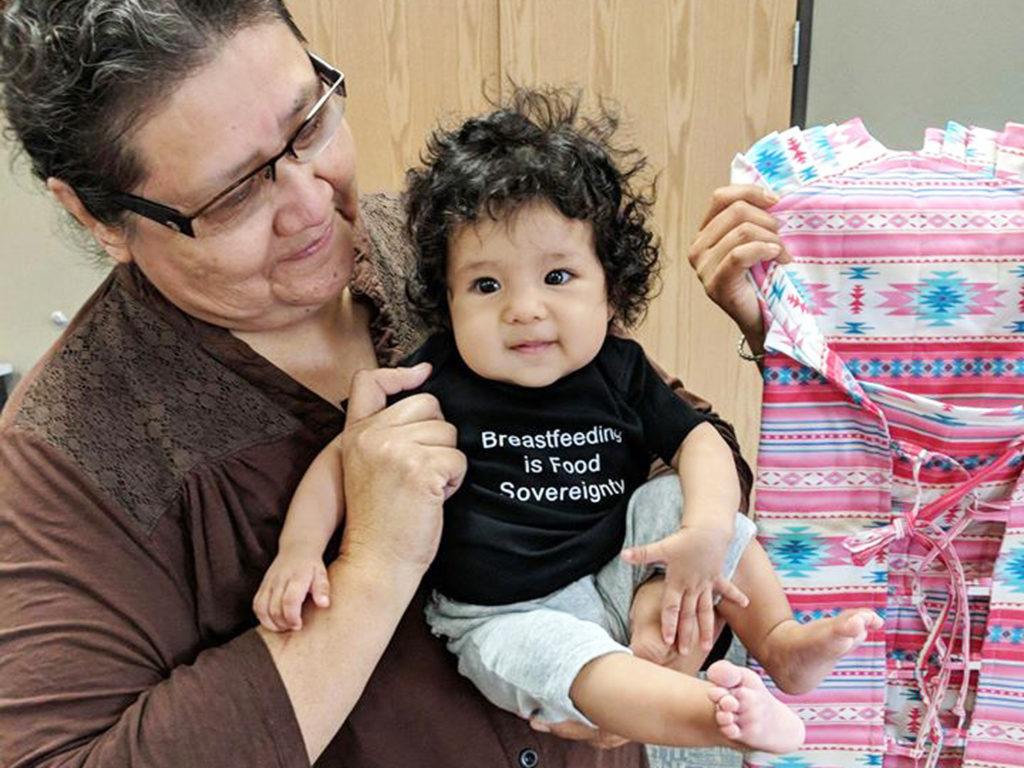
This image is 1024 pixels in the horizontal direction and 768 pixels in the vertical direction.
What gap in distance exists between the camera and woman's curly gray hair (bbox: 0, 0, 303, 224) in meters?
0.89

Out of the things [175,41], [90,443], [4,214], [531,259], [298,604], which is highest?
[175,41]

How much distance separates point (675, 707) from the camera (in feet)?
2.91

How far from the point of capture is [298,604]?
93cm

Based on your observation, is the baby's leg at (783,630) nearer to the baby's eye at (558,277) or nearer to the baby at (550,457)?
the baby at (550,457)

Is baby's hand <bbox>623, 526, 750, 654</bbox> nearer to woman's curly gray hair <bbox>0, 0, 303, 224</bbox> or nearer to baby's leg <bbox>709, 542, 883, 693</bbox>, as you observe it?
baby's leg <bbox>709, 542, 883, 693</bbox>

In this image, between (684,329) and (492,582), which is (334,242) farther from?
(684,329)

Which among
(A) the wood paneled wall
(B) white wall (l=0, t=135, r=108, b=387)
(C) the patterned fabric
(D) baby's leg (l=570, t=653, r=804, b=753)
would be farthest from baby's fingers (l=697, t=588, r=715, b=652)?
(B) white wall (l=0, t=135, r=108, b=387)

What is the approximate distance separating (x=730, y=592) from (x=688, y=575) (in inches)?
3.5

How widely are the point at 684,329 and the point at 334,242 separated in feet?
5.98

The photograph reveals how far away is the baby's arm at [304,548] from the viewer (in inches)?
37.2

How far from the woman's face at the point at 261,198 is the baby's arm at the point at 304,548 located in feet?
0.60

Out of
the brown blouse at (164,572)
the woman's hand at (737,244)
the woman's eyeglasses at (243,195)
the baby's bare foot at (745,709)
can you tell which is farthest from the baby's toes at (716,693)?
the woman's eyeglasses at (243,195)

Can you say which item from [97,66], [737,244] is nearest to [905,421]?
[737,244]

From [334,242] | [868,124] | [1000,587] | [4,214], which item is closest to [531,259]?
[334,242]
